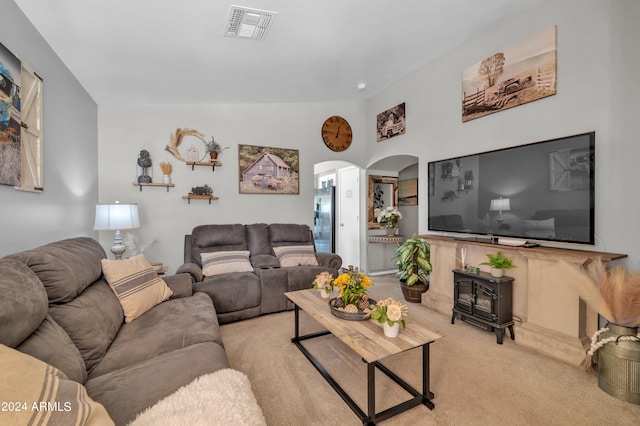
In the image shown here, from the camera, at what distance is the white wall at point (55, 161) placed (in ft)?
6.14

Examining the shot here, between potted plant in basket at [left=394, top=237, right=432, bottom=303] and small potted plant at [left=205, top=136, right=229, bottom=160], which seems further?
small potted plant at [left=205, top=136, right=229, bottom=160]

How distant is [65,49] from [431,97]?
3.90 metres

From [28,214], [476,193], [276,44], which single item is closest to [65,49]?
[28,214]

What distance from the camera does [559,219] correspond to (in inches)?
93.7

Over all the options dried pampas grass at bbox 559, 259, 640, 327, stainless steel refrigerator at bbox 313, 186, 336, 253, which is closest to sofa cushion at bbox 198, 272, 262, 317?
dried pampas grass at bbox 559, 259, 640, 327

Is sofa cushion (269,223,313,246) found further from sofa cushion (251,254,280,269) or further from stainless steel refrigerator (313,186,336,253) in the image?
stainless steel refrigerator (313,186,336,253)

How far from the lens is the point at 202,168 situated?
4051 millimetres

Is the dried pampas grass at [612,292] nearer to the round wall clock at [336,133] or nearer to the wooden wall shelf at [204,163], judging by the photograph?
the round wall clock at [336,133]

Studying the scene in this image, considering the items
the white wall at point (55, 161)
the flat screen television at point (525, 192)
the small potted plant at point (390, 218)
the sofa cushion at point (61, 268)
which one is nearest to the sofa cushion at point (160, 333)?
the sofa cushion at point (61, 268)

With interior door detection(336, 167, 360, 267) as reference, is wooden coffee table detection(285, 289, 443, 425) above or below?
below

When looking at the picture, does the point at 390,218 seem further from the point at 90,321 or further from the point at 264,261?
the point at 90,321

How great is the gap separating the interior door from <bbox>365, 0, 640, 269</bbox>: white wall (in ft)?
7.74

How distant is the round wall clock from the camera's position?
478 cm

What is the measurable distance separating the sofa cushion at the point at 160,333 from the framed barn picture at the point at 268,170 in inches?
93.5
